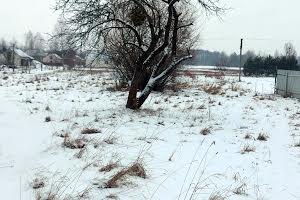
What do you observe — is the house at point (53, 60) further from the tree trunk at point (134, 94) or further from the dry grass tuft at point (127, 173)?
the dry grass tuft at point (127, 173)

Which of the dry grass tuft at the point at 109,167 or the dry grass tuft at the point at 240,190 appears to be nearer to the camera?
the dry grass tuft at the point at 240,190

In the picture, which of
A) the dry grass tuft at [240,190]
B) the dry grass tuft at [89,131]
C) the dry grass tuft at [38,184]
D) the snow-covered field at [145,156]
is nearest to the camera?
the dry grass tuft at [38,184]

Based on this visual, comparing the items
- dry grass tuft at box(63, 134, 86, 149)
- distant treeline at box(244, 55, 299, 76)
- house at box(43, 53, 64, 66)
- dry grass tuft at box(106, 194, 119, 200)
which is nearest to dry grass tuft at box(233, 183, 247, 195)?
dry grass tuft at box(106, 194, 119, 200)

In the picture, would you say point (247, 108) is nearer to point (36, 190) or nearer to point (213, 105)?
point (213, 105)

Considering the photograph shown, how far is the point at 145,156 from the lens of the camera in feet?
23.6

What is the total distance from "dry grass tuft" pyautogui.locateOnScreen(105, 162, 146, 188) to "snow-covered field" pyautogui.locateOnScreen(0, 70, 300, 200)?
2cm

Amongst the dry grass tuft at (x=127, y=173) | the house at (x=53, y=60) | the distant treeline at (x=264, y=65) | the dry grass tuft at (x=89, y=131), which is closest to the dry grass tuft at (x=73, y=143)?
→ the dry grass tuft at (x=89, y=131)

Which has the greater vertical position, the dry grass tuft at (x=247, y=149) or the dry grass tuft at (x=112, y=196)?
the dry grass tuft at (x=247, y=149)

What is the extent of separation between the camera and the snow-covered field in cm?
546

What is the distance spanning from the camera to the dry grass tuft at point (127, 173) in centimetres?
547

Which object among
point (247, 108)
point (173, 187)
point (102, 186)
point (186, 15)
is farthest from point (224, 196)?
point (186, 15)

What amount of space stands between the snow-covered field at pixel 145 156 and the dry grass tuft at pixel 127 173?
2cm

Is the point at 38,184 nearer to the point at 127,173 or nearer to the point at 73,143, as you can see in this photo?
the point at 127,173

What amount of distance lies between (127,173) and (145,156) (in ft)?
4.28
